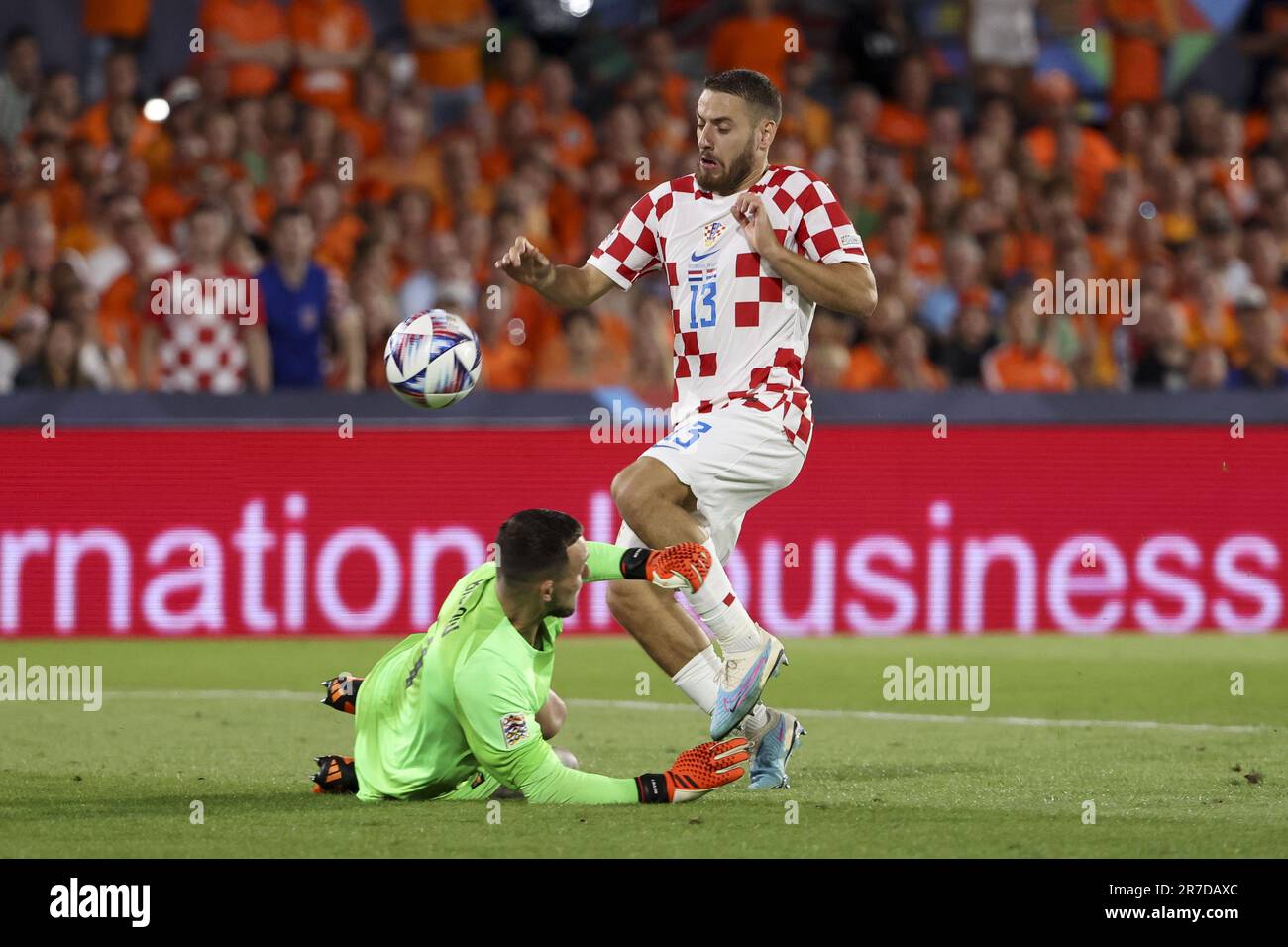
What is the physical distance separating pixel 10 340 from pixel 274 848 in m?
8.37

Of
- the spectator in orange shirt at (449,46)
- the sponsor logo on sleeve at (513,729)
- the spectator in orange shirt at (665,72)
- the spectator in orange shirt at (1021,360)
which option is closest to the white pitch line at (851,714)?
the sponsor logo on sleeve at (513,729)

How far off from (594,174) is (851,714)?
6.46m

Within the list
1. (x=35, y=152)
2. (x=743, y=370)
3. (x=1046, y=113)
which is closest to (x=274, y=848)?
(x=743, y=370)

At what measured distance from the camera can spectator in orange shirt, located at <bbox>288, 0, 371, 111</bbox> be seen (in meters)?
16.1

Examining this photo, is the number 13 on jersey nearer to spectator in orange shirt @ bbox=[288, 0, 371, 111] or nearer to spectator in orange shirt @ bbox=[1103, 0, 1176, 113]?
spectator in orange shirt @ bbox=[288, 0, 371, 111]

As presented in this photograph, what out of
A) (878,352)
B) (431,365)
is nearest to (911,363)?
(878,352)

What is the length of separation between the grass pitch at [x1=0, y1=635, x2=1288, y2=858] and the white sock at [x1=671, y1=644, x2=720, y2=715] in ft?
1.13

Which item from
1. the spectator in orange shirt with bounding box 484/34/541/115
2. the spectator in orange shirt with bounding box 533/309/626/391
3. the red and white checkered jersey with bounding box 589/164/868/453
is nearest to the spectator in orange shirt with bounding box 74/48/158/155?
the spectator in orange shirt with bounding box 484/34/541/115

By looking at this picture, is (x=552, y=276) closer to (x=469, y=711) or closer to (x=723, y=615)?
(x=723, y=615)

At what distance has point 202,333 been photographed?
13.4 m

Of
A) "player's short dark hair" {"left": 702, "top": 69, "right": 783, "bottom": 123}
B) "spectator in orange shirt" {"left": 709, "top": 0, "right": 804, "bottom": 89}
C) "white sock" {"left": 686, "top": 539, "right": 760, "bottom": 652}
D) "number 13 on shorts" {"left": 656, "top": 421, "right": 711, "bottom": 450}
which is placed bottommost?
"white sock" {"left": 686, "top": 539, "right": 760, "bottom": 652}

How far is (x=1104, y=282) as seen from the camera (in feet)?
50.5
